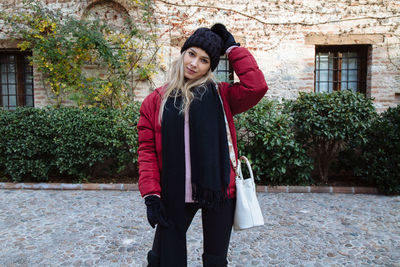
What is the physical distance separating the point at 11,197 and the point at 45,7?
4.15 metres

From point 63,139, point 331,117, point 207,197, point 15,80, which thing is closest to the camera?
→ point 207,197

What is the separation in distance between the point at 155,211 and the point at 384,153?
4.58 m

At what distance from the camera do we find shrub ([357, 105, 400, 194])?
462 cm

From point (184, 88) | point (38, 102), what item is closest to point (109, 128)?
point (38, 102)

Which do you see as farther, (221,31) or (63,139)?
(63,139)

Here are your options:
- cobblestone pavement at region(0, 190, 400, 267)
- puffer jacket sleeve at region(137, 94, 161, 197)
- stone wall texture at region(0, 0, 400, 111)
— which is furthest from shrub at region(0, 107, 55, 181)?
puffer jacket sleeve at region(137, 94, 161, 197)

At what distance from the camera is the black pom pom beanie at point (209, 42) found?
157cm

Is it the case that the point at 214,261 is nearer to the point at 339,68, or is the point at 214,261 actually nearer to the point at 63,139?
the point at 63,139

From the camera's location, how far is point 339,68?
6414 mm

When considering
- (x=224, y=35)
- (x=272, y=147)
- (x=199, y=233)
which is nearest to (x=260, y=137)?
(x=272, y=147)

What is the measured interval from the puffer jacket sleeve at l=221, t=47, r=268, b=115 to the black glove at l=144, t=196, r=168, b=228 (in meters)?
0.71

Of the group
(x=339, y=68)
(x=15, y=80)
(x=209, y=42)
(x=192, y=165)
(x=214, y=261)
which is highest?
(x=339, y=68)

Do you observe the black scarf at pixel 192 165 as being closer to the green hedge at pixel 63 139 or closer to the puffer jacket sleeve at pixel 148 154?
the puffer jacket sleeve at pixel 148 154

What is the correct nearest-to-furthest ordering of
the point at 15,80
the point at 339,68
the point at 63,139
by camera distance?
the point at 63,139
the point at 339,68
the point at 15,80
